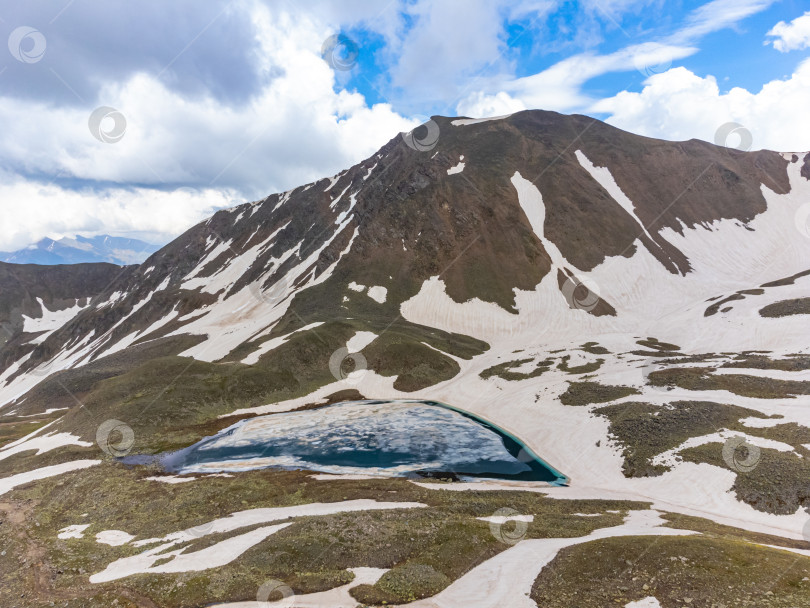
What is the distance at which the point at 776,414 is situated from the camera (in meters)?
44.9

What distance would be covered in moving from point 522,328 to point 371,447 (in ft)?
215

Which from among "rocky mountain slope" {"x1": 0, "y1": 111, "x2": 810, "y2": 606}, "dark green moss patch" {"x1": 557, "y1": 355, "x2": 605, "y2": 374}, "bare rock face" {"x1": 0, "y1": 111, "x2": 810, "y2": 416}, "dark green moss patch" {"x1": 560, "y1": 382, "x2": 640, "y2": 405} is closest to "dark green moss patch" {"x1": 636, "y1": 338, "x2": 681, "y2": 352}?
"rocky mountain slope" {"x1": 0, "y1": 111, "x2": 810, "y2": 606}

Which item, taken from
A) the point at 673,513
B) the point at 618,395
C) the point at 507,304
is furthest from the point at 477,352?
the point at 673,513

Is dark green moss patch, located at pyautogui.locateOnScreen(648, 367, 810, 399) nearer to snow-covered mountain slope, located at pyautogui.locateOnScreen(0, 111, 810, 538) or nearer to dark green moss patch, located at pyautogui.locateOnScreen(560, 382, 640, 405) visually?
snow-covered mountain slope, located at pyautogui.locateOnScreen(0, 111, 810, 538)

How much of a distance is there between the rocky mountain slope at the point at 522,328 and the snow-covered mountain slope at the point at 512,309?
0.53m

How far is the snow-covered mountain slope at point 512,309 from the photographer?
181ft

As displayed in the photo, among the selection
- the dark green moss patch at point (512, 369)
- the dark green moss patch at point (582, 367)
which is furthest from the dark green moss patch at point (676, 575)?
the dark green moss patch at point (512, 369)

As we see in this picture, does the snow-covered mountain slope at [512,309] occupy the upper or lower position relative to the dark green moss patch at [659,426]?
upper

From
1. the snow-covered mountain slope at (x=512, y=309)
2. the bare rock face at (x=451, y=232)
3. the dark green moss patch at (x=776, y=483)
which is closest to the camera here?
the dark green moss patch at (x=776, y=483)

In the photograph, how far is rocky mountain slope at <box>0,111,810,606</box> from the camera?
42.2m

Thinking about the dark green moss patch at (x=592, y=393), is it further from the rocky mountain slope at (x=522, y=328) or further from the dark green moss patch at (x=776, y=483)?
the dark green moss patch at (x=776, y=483)

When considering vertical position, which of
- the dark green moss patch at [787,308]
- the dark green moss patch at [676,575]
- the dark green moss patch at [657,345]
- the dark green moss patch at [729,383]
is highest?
the dark green moss patch at [787,308]

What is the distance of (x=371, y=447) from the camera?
57844 millimetres

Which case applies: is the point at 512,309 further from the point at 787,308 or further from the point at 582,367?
the point at 787,308
